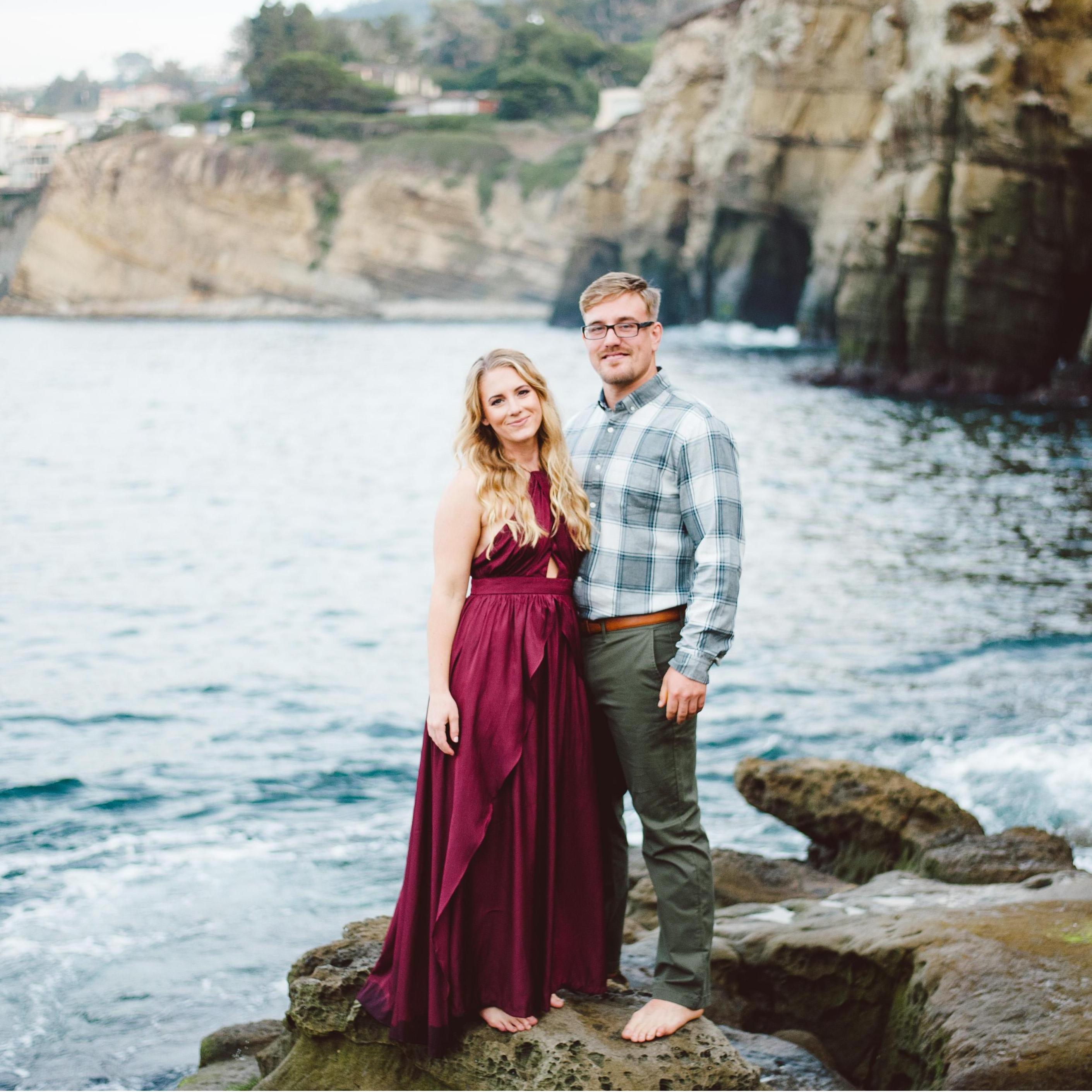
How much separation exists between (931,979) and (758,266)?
156ft

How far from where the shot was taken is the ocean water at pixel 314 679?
21.7 feet

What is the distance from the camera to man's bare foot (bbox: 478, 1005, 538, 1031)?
11.4 feet

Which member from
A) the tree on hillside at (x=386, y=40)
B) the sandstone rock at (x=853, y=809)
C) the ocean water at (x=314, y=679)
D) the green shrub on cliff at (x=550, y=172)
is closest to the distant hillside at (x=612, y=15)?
the tree on hillside at (x=386, y=40)

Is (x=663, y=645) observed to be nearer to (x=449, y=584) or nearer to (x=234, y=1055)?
(x=449, y=584)

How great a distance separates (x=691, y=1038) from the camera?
357 centimetres

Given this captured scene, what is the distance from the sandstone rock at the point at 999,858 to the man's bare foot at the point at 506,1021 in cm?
285

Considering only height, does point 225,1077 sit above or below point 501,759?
below

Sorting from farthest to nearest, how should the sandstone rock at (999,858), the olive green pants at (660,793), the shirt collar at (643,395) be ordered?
the sandstone rock at (999,858)
the shirt collar at (643,395)
the olive green pants at (660,793)

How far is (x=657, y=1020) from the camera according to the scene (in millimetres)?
3578

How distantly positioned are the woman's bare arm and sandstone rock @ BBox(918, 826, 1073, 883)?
3182 millimetres

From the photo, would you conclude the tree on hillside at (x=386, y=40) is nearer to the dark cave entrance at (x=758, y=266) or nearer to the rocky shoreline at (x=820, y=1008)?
the dark cave entrance at (x=758, y=266)

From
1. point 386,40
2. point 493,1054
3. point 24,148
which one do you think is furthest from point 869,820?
point 386,40

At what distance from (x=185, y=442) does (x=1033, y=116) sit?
2021 cm

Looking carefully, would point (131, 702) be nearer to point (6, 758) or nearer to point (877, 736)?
point (6, 758)
